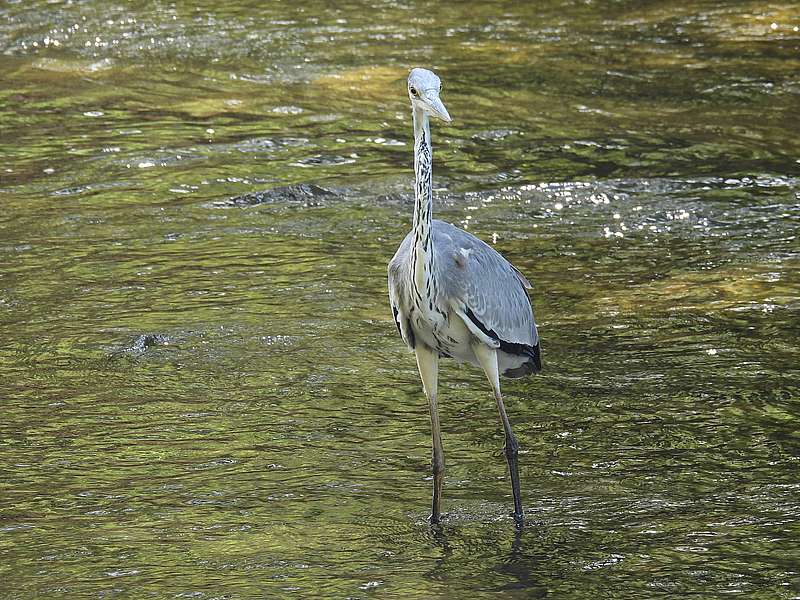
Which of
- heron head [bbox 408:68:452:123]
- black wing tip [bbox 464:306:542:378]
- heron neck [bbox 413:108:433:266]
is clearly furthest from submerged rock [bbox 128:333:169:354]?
heron head [bbox 408:68:452:123]

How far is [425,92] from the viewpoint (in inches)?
196

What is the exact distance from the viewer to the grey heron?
200 inches

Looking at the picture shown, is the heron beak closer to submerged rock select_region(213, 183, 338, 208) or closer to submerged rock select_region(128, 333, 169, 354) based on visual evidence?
submerged rock select_region(128, 333, 169, 354)

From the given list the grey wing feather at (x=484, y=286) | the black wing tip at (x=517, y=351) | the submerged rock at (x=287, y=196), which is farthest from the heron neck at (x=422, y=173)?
the submerged rock at (x=287, y=196)

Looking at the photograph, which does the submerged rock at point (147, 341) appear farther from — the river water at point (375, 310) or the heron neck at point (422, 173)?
the heron neck at point (422, 173)

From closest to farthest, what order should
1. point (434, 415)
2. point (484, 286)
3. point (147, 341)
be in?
point (484, 286) < point (434, 415) < point (147, 341)

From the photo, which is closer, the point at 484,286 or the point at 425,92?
the point at 425,92

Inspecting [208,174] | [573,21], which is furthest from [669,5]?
[208,174]

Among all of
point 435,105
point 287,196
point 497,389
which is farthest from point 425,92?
point 287,196

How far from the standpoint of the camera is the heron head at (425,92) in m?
4.95

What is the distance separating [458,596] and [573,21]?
1128 cm

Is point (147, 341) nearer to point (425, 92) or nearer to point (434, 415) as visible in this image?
point (434, 415)

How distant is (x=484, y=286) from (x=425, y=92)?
3.03 ft

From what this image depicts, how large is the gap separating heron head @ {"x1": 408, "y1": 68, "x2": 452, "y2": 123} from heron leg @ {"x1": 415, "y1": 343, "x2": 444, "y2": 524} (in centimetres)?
108
